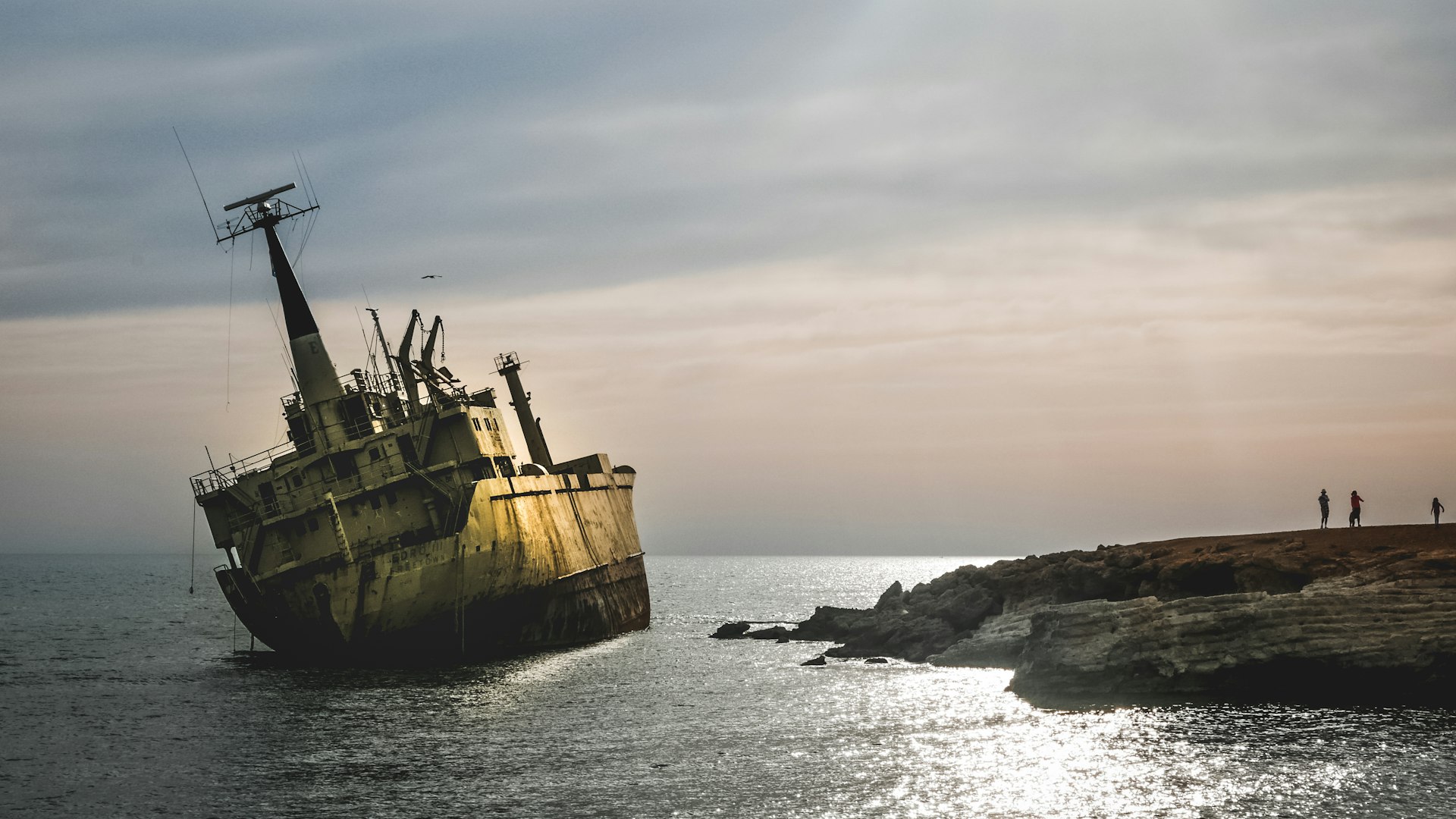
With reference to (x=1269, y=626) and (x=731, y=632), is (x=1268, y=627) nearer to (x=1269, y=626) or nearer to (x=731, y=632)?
(x=1269, y=626)

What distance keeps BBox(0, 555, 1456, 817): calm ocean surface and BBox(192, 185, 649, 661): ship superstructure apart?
65.6 inches

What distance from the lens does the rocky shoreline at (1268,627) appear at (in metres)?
27.4

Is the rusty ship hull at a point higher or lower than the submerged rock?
higher

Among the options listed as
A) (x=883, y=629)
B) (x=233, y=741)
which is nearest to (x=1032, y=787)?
(x=233, y=741)

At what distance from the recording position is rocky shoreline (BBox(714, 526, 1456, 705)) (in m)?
27.4

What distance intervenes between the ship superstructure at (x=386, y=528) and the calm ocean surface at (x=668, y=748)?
5.47ft

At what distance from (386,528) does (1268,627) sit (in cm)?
2548

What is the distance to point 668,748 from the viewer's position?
26.0 m

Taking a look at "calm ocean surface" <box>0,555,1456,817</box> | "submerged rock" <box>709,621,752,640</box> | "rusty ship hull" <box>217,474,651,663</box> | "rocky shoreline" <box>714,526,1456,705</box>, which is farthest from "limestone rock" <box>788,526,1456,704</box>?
"submerged rock" <box>709,621,752,640</box>

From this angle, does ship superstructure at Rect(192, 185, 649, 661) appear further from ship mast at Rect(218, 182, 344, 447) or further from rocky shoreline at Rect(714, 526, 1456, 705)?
rocky shoreline at Rect(714, 526, 1456, 705)

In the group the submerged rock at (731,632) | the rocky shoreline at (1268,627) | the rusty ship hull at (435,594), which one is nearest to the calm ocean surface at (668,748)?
the rocky shoreline at (1268,627)

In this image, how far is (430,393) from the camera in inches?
1571

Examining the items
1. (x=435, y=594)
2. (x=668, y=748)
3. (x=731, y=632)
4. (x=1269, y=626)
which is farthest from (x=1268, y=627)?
(x=731, y=632)

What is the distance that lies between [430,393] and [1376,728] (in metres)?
30.3
